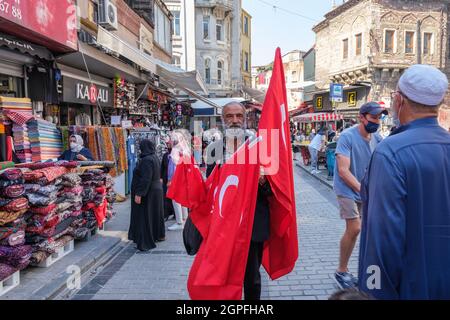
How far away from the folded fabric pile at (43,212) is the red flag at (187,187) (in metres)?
2.27

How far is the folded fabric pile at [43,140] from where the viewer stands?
6285 mm

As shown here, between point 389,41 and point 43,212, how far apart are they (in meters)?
29.8

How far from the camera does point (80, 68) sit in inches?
356

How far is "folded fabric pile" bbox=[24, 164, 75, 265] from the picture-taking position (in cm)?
443

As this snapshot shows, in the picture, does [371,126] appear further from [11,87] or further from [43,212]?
[11,87]

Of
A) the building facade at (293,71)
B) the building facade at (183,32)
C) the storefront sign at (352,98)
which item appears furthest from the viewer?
the building facade at (293,71)

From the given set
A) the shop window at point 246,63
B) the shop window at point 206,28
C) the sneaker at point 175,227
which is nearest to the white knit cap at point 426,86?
the sneaker at point 175,227

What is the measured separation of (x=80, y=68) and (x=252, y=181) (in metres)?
7.86

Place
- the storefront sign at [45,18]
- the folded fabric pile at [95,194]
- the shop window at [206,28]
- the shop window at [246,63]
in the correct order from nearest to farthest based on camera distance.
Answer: the storefront sign at [45,18]
the folded fabric pile at [95,194]
the shop window at [206,28]
the shop window at [246,63]

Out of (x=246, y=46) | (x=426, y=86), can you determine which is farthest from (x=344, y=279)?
(x=246, y=46)

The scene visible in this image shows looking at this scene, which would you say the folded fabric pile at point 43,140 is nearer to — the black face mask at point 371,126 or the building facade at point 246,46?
the black face mask at point 371,126

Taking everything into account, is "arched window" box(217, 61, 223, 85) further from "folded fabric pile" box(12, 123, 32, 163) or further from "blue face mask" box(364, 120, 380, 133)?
"blue face mask" box(364, 120, 380, 133)

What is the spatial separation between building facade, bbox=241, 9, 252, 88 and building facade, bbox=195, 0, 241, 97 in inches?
292

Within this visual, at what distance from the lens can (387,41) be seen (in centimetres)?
2783
